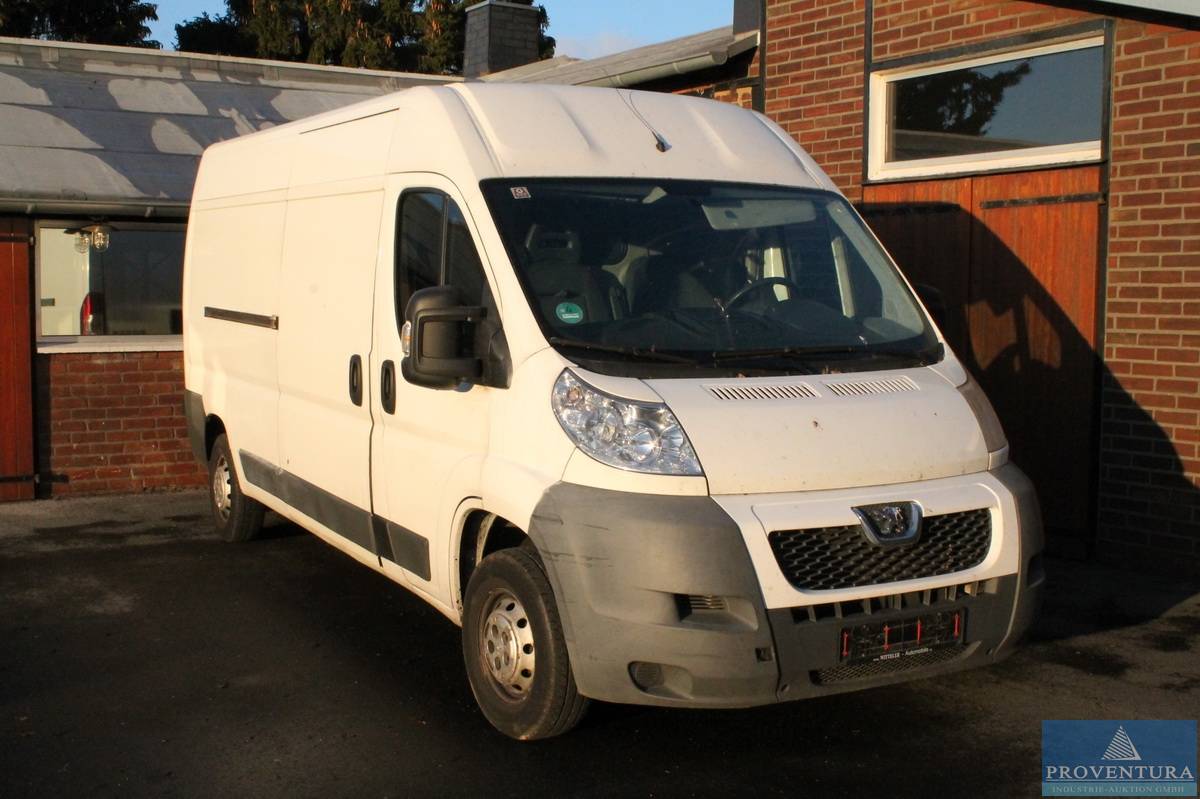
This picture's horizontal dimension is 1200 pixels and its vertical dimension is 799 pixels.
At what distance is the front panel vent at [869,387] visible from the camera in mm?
4938

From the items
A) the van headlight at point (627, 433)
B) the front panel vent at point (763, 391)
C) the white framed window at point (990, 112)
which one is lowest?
the van headlight at point (627, 433)

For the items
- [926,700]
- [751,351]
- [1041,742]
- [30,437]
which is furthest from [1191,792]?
[30,437]

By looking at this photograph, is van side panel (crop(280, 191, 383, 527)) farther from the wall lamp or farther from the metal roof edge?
the metal roof edge

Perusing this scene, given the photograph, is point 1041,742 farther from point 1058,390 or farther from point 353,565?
point 353,565

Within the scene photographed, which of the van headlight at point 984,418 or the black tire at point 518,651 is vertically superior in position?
the van headlight at point 984,418

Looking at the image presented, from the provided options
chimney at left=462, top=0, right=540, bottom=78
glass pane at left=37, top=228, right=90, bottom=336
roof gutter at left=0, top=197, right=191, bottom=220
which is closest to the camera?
roof gutter at left=0, top=197, right=191, bottom=220

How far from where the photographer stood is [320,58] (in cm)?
3822

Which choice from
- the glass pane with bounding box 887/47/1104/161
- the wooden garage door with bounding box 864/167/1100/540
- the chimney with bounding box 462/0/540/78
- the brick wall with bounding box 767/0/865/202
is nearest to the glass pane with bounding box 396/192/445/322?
the wooden garage door with bounding box 864/167/1100/540

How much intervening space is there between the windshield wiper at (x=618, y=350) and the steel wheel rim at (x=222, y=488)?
14.4ft

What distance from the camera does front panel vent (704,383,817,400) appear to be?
479cm

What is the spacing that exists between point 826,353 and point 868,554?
916mm

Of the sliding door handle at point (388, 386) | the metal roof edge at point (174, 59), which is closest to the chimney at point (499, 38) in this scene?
the metal roof edge at point (174, 59)

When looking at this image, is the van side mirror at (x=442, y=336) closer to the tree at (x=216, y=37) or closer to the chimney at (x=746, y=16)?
the chimney at (x=746, y=16)

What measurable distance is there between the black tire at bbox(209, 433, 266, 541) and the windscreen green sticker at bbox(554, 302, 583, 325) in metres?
3.96
